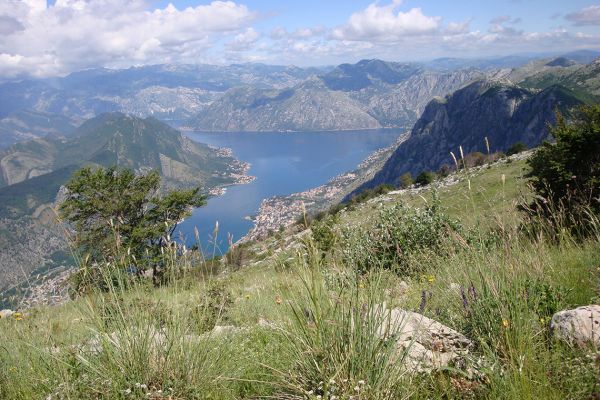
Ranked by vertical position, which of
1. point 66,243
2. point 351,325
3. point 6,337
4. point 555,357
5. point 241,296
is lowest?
point 241,296

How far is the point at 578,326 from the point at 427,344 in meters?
1.07

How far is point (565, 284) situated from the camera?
3949 millimetres

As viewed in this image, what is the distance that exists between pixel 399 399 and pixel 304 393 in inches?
24.4

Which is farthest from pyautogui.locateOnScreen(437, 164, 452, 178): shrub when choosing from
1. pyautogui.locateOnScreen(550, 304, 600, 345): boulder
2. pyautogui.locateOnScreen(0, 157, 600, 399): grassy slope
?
pyautogui.locateOnScreen(0, 157, 600, 399): grassy slope

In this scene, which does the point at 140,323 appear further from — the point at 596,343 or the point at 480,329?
the point at 596,343

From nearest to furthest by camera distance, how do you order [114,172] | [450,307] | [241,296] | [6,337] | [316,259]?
1. [316,259]
2. [450,307]
3. [6,337]
4. [241,296]
5. [114,172]

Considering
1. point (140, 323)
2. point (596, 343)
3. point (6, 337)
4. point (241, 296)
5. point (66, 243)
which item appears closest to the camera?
point (596, 343)

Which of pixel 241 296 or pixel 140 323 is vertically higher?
pixel 140 323

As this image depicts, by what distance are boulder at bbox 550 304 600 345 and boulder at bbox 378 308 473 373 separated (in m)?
0.66

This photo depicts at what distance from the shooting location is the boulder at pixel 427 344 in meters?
2.73

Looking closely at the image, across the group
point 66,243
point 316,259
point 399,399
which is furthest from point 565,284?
point 66,243

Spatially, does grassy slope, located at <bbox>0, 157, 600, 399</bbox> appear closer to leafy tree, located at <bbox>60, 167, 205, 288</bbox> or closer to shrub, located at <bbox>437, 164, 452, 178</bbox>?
leafy tree, located at <bbox>60, 167, 205, 288</bbox>

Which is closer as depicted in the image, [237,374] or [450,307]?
[237,374]

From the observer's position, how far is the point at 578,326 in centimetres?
280
